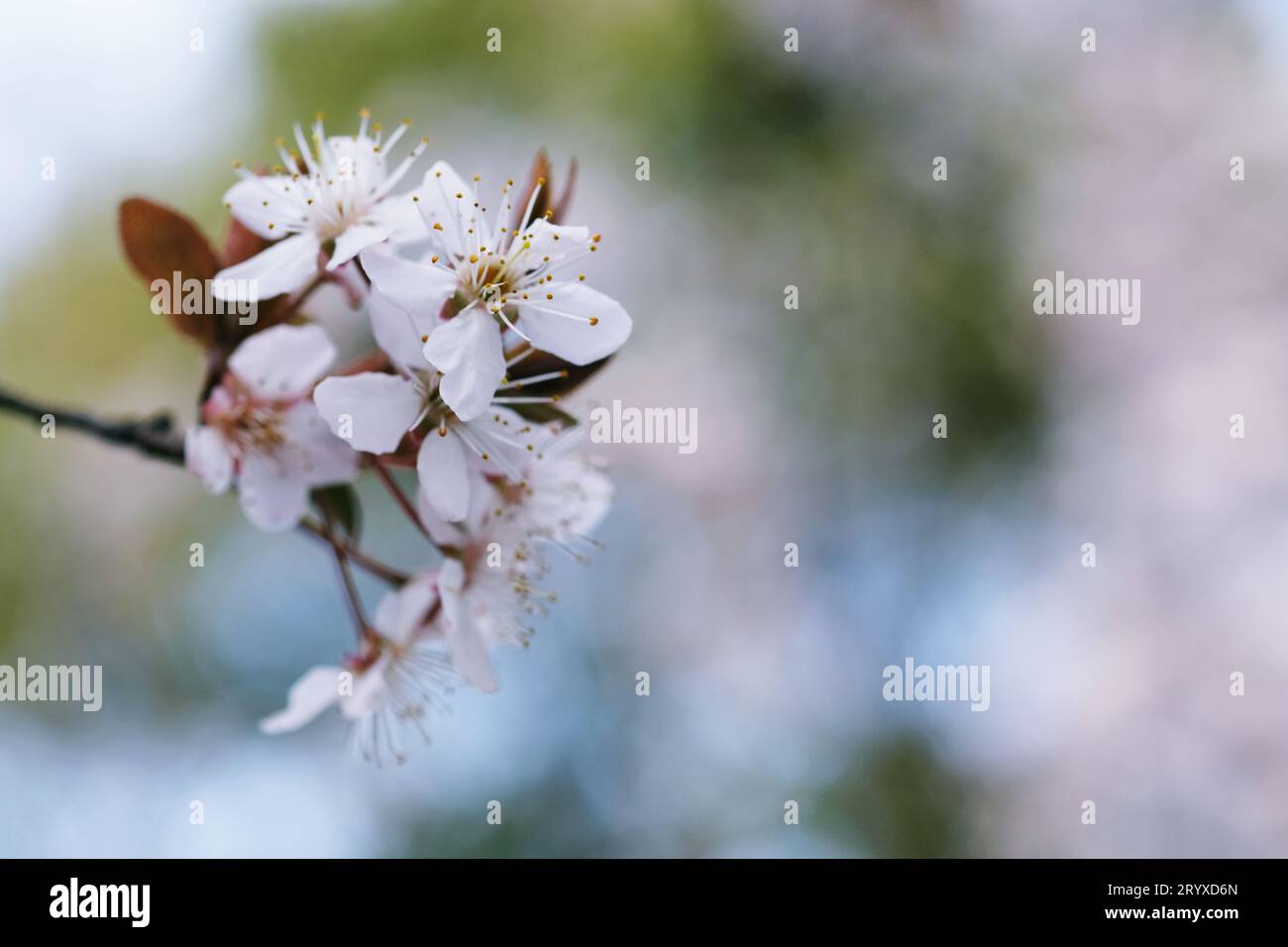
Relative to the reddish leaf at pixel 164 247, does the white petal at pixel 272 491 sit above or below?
below

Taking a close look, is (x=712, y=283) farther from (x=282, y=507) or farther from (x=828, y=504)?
(x=282, y=507)

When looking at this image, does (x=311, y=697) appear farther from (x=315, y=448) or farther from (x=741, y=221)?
(x=741, y=221)

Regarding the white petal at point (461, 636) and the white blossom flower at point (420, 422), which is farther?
the white petal at point (461, 636)

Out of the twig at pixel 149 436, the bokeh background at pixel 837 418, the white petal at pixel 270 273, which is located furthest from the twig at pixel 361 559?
the bokeh background at pixel 837 418

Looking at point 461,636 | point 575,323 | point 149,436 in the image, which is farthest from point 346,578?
point 575,323

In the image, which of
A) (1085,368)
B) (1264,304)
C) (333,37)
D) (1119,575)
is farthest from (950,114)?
(333,37)

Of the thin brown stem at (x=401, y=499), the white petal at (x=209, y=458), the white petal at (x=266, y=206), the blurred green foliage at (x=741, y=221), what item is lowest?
the thin brown stem at (x=401, y=499)

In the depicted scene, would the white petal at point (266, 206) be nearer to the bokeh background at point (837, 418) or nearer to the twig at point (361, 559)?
the twig at point (361, 559)

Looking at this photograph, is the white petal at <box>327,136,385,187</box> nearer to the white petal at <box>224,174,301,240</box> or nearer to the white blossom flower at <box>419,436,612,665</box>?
the white petal at <box>224,174,301,240</box>
